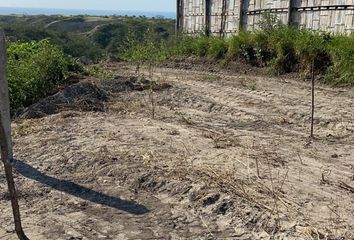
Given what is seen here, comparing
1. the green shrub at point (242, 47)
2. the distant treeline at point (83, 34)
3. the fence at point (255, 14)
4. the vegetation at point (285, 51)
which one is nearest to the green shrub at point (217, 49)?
the vegetation at point (285, 51)

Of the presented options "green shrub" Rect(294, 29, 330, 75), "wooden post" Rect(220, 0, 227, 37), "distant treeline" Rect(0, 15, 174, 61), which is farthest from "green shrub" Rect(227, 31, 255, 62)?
"distant treeline" Rect(0, 15, 174, 61)

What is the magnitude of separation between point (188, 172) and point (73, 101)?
3.83 meters

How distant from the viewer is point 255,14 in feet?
42.8

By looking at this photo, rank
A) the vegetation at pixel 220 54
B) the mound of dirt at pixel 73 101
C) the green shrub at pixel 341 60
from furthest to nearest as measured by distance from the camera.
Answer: the green shrub at pixel 341 60 → the vegetation at pixel 220 54 → the mound of dirt at pixel 73 101

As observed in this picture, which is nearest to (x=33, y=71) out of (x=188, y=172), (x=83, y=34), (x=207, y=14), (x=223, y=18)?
(x=188, y=172)

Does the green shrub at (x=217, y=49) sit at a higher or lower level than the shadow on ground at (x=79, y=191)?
higher

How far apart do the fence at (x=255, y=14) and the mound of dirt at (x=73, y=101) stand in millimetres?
5476

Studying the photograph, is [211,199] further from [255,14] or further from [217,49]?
[255,14]

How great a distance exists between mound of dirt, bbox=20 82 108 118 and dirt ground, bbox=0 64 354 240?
0.68 ft

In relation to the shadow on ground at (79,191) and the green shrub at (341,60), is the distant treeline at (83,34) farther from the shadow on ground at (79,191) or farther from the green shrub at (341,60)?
the shadow on ground at (79,191)

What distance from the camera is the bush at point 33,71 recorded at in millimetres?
7992

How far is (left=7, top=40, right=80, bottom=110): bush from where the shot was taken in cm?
799

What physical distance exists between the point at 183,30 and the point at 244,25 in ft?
12.5

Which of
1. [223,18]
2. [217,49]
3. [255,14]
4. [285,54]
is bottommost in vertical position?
[217,49]
